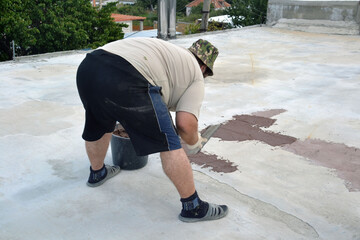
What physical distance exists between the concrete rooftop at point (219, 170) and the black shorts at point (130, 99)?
56cm

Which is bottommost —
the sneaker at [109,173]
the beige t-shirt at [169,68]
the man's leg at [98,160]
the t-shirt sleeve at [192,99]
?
the sneaker at [109,173]

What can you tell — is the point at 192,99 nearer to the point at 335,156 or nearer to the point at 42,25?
the point at 335,156

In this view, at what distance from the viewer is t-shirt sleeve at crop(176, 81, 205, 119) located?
2238 millimetres

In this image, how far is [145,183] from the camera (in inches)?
111

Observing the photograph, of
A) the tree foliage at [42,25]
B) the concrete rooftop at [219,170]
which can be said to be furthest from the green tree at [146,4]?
the concrete rooftop at [219,170]

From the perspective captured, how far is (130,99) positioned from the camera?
2125 millimetres

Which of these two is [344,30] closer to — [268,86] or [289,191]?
[268,86]

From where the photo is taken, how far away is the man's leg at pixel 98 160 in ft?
8.67

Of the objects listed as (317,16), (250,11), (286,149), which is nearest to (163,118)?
(286,149)

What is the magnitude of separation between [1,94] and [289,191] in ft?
12.8

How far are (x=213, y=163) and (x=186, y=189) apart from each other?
3.20ft

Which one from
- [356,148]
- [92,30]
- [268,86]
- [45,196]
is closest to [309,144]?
[356,148]

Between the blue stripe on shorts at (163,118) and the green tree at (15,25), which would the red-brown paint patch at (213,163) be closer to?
the blue stripe on shorts at (163,118)

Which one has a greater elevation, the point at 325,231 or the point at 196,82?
the point at 196,82
